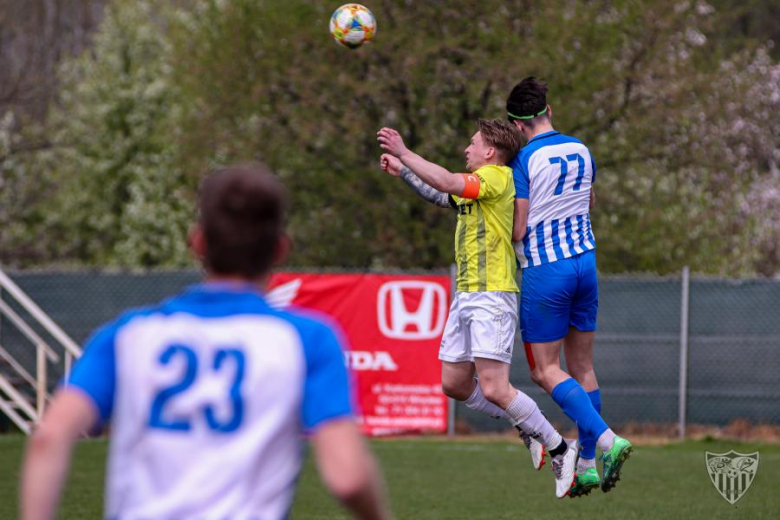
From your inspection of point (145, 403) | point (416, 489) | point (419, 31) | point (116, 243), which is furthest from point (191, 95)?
point (145, 403)

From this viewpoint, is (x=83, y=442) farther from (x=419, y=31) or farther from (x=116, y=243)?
(x=116, y=243)

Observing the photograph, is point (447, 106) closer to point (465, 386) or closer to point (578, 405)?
point (465, 386)

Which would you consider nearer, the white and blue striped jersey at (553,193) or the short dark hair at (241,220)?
the short dark hair at (241,220)

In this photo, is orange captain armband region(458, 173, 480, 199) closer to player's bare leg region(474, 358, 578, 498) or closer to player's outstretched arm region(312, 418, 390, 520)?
player's bare leg region(474, 358, 578, 498)

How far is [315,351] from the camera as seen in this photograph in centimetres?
223

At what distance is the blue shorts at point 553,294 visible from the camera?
19.9 feet

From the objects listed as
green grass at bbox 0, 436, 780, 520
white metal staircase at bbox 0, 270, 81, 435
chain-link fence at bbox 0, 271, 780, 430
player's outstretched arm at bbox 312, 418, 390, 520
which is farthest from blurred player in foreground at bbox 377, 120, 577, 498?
white metal staircase at bbox 0, 270, 81, 435

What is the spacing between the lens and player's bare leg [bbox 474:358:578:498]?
19.9 ft

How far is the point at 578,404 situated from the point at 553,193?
114 centimetres

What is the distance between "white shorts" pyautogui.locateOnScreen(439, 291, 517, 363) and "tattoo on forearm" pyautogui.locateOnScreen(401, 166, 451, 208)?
58cm

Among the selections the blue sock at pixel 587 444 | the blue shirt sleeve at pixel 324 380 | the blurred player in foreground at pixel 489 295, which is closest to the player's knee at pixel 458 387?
the blurred player in foreground at pixel 489 295

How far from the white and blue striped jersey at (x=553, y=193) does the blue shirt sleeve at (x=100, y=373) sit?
412 centimetres

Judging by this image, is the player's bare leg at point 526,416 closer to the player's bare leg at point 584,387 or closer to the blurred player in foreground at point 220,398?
the player's bare leg at point 584,387

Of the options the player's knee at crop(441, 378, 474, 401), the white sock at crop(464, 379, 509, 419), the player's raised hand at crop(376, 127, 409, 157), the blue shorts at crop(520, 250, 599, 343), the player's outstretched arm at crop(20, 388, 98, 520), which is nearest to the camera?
the player's outstretched arm at crop(20, 388, 98, 520)
